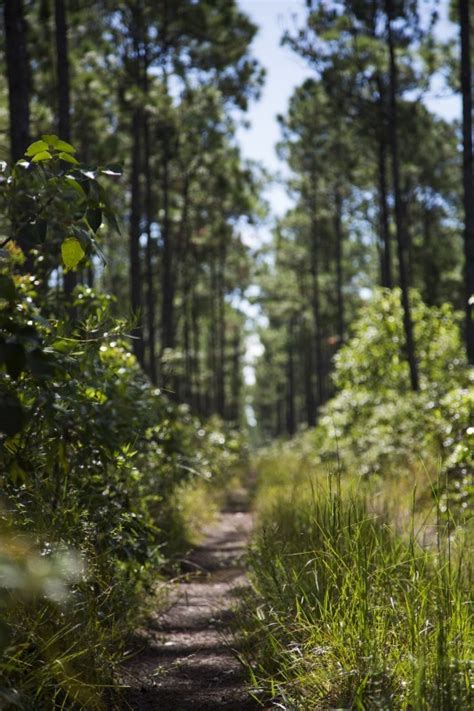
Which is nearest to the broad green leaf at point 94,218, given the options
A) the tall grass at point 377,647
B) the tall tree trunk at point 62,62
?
the tall grass at point 377,647

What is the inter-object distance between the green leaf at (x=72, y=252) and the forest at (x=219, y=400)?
0.07 ft

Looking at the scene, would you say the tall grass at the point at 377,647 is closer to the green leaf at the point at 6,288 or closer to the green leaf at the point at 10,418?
the green leaf at the point at 10,418

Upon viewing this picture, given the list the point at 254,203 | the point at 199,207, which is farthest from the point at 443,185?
the point at 199,207

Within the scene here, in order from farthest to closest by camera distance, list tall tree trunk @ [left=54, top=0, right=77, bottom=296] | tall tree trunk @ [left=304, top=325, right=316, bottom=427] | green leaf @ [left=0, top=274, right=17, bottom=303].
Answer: tall tree trunk @ [left=304, top=325, right=316, bottom=427]
tall tree trunk @ [left=54, top=0, right=77, bottom=296]
green leaf @ [left=0, top=274, right=17, bottom=303]

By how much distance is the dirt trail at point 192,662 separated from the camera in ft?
11.2

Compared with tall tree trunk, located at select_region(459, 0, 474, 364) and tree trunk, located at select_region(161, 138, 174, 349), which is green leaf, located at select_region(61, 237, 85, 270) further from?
tree trunk, located at select_region(161, 138, 174, 349)

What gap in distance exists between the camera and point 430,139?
23.3 meters

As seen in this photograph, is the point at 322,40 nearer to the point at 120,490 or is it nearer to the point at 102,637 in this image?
the point at 120,490

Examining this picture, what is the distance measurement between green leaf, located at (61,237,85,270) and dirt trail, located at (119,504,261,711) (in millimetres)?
1864

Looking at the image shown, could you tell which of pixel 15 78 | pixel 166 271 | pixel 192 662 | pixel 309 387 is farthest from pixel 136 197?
pixel 309 387

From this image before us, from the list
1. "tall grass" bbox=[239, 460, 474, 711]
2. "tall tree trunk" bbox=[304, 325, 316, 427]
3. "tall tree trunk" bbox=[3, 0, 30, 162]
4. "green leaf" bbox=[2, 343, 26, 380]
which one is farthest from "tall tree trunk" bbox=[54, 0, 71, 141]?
"tall tree trunk" bbox=[304, 325, 316, 427]

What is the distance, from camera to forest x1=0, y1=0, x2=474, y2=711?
286 centimetres

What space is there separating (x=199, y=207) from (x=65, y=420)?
2209 centimetres

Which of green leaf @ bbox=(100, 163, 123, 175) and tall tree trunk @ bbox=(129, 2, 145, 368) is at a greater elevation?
tall tree trunk @ bbox=(129, 2, 145, 368)
